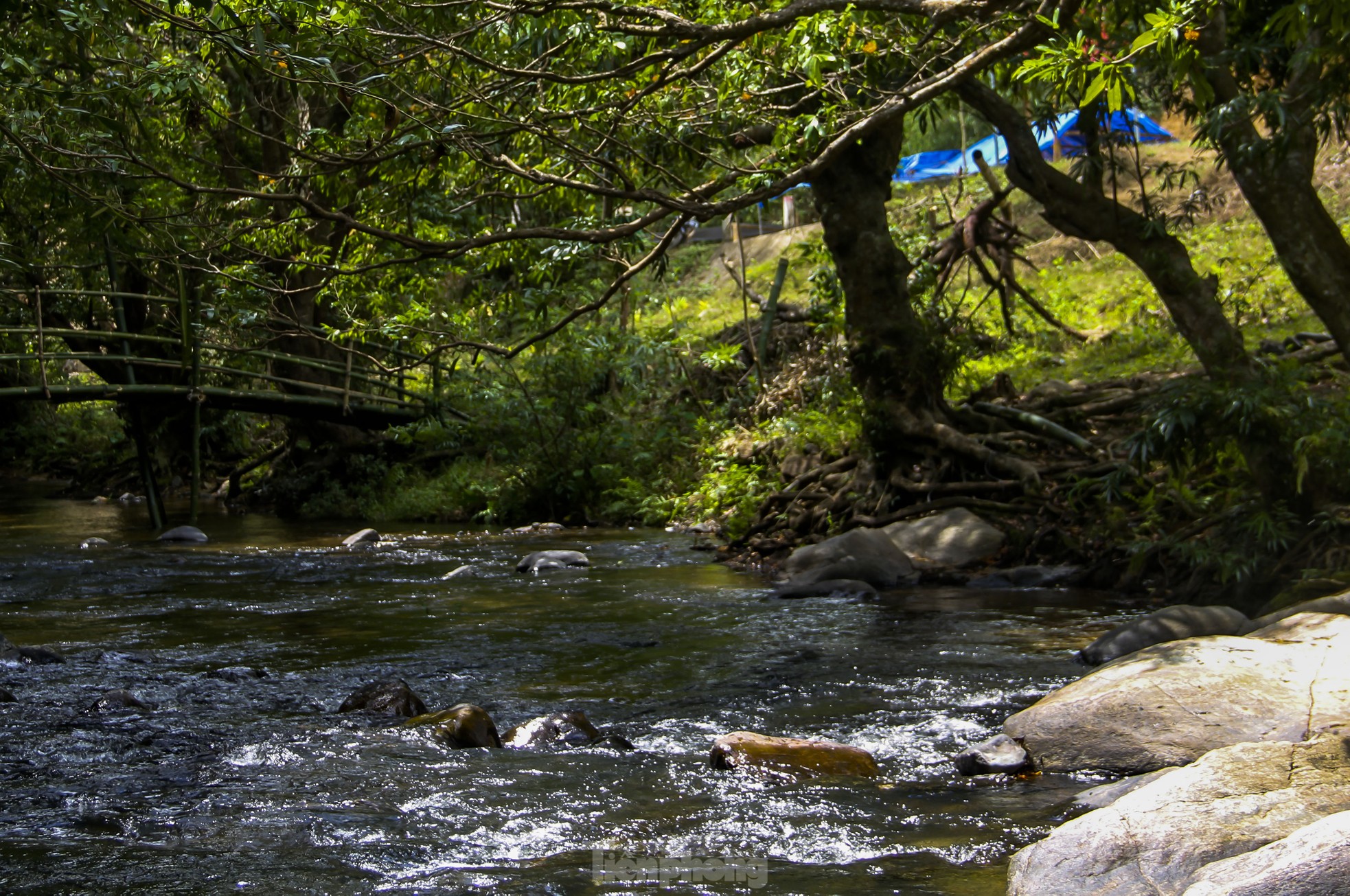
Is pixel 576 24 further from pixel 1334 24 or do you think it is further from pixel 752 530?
pixel 752 530

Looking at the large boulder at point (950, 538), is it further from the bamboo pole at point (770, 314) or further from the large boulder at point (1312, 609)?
the bamboo pole at point (770, 314)

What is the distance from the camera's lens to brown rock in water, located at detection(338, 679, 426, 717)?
17.5 feet

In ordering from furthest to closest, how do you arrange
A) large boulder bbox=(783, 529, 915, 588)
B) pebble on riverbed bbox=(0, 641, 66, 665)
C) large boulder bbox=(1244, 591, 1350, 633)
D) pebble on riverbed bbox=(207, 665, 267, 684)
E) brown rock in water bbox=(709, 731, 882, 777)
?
large boulder bbox=(783, 529, 915, 588)
pebble on riverbed bbox=(0, 641, 66, 665)
pebble on riverbed bbox=(207, 665, 267, 684)
large boulder bbox=(1244, 591, 1350, 633)
brown rock in water bbox=(709, 731, 882, 777)

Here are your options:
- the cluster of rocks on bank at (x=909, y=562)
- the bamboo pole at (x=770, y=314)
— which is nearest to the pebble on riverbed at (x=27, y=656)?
the cluster of rocks on bank at (x=909, y=562)

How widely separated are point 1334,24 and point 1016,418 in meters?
6.38

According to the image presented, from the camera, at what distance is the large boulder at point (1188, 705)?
4223mm

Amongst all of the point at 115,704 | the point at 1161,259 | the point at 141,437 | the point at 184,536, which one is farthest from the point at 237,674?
the point at 141,437

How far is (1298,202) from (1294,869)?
5.37 metres

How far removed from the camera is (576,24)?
5.96 metres

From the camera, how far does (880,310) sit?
1048cm

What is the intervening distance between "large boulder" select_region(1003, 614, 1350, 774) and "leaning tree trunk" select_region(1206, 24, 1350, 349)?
9.05 ft

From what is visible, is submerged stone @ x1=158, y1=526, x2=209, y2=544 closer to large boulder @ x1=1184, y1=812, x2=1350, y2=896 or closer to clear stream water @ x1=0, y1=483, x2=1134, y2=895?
clear stream water @ x1=0, y1=483, x2=1134, y2=895

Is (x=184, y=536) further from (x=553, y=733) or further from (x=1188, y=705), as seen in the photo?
(x=1188, y=705)

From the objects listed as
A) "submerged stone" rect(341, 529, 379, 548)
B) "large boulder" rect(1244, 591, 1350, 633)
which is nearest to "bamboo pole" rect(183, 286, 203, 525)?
"submerged stone" rect(341, 529, 379, 548)
